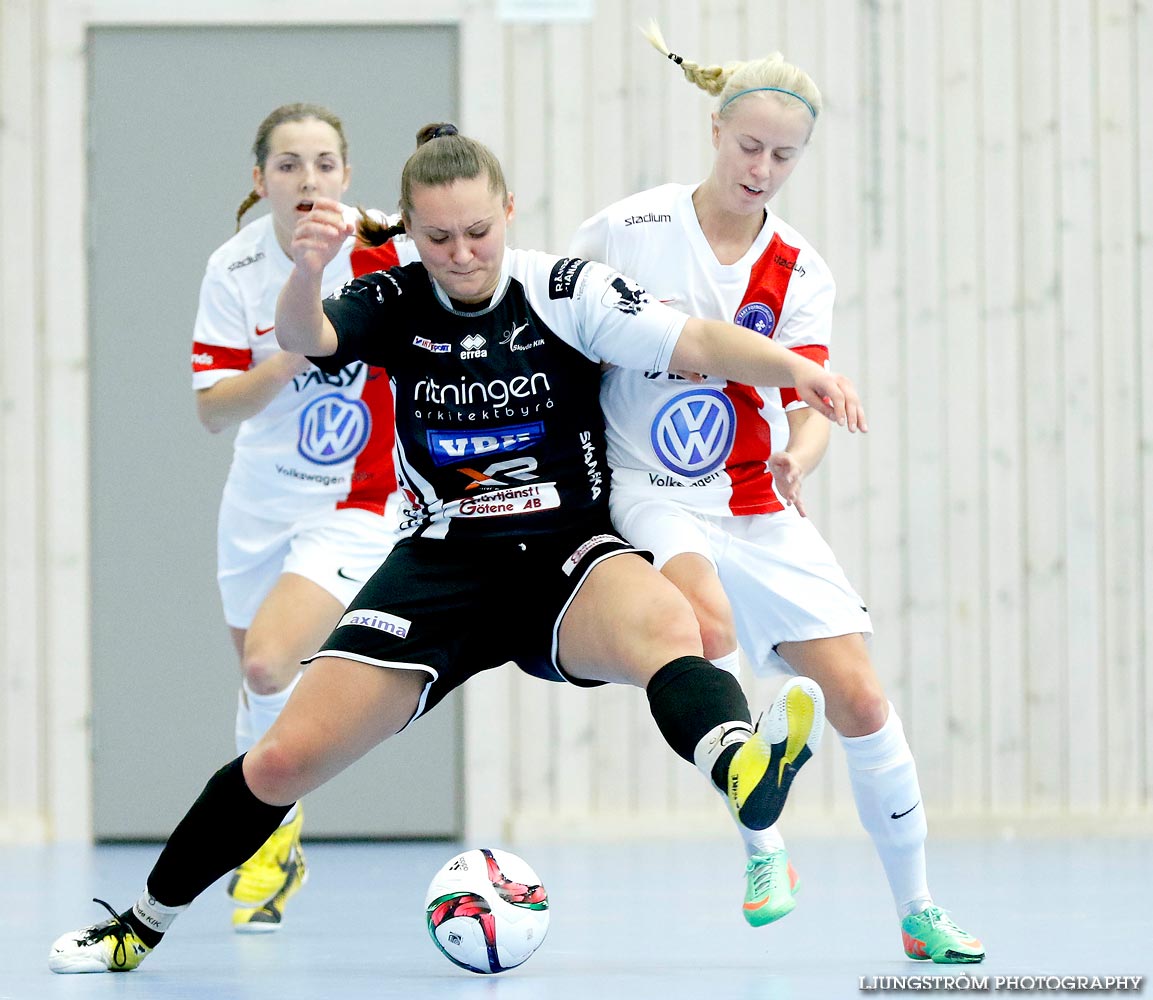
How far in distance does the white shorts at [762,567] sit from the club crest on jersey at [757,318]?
43 centimetres

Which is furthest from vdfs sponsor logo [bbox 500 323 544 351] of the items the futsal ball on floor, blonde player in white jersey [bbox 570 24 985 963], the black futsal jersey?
the futsal ball on floor

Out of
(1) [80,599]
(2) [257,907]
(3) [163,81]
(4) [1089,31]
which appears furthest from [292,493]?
(4) [1089,31]

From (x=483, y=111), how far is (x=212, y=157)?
1175mm

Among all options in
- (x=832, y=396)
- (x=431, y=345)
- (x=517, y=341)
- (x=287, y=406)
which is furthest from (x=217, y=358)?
(x=832, y=396)

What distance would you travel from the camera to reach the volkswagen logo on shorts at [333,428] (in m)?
4.53

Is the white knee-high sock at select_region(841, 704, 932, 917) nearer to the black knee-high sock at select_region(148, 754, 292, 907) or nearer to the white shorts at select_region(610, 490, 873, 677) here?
the white shorts at select_region(610, 490, 873, 677)

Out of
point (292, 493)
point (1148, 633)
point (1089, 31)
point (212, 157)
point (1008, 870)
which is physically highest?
point (1089, 31)

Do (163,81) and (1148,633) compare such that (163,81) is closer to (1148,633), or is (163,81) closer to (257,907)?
(257,907)

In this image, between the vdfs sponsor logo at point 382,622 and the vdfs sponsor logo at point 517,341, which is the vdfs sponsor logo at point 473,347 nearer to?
the vdfs sponsor logo at point 517,341

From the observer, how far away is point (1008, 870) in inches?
217

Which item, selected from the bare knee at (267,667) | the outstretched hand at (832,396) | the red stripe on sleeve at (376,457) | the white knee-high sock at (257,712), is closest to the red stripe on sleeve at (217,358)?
the red stripe on sleeve at (376,457)

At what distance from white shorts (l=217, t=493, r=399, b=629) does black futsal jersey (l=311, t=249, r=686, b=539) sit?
1113 mm

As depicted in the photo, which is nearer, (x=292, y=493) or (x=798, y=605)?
(x=798, y=605)

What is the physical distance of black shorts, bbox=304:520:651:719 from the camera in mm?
3252
